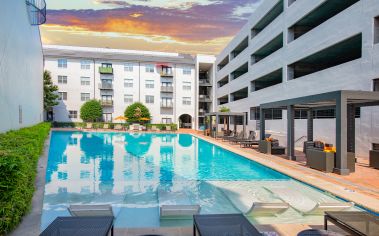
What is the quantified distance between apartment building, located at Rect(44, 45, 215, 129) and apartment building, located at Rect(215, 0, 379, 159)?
14298 mm

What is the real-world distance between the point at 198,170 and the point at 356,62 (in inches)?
413

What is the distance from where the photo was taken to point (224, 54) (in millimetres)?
39406

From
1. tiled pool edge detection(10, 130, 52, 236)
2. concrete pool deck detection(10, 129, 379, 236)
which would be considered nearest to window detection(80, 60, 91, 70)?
concrete pool deck detection(10, 129, 379, 236)

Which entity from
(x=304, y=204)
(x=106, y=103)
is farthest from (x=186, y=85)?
(x=304, y=204)

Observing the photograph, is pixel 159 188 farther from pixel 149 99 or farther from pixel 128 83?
pixel 128 83

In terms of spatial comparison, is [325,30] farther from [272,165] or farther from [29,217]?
[29,217]

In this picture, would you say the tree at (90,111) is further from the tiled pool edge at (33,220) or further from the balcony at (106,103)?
the tiled pool edge at (33,220)

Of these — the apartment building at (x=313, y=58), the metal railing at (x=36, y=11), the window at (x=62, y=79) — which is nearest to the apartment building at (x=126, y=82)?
the window at (x=62, y=79)

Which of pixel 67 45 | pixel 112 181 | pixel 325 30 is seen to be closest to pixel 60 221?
pixel 112 181

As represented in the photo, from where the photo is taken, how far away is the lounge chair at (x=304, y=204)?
5586 millimetres

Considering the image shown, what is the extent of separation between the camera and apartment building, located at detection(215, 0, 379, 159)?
524 inches

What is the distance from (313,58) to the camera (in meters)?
19.8

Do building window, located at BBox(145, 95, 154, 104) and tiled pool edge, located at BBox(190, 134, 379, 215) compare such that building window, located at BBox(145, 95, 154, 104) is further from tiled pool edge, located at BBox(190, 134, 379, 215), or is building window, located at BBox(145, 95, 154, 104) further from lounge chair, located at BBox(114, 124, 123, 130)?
tiled pool edge, located at BBox(190, 134, 379, 215)

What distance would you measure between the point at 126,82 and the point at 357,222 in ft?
143
